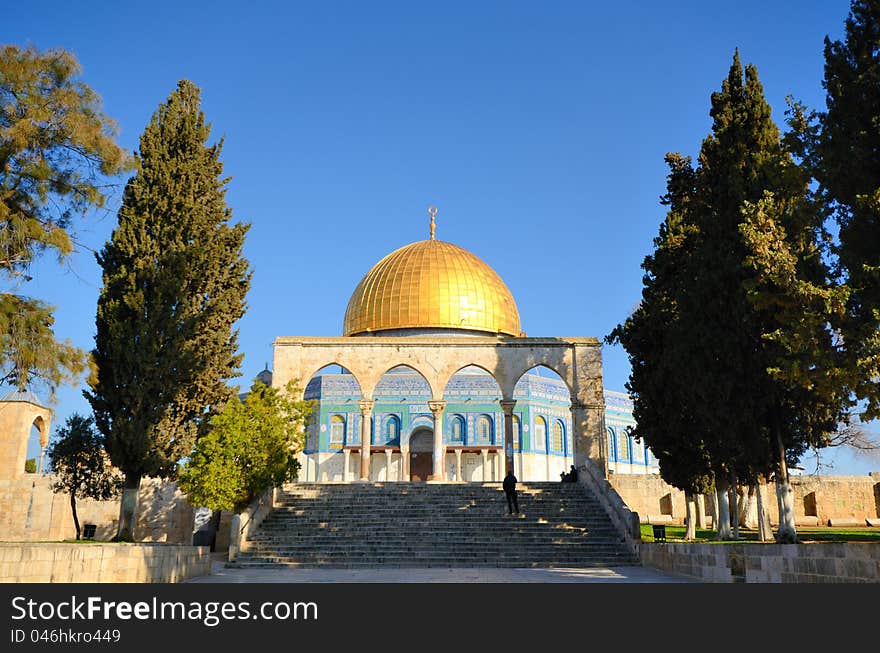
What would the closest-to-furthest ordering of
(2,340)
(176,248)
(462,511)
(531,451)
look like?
(2,340) → (176,248) → (462,511) → (531,451)

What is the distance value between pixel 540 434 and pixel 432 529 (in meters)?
21.4

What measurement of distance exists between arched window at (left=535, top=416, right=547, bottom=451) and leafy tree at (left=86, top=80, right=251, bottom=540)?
22225 mm

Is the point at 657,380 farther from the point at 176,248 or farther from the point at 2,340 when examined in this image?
the point at 2,340

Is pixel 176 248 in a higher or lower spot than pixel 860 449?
higher

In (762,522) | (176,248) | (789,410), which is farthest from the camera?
(762,522)

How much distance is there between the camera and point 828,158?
976cm

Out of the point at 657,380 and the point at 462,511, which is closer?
the point at 657,380

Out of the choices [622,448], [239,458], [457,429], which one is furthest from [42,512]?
[622,448]

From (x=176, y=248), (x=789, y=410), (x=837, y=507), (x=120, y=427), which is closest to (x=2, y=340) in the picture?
(x=120, y=427)

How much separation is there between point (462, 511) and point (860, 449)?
33.7 ft

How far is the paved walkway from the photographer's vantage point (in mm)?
10784

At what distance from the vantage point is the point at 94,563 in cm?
823
